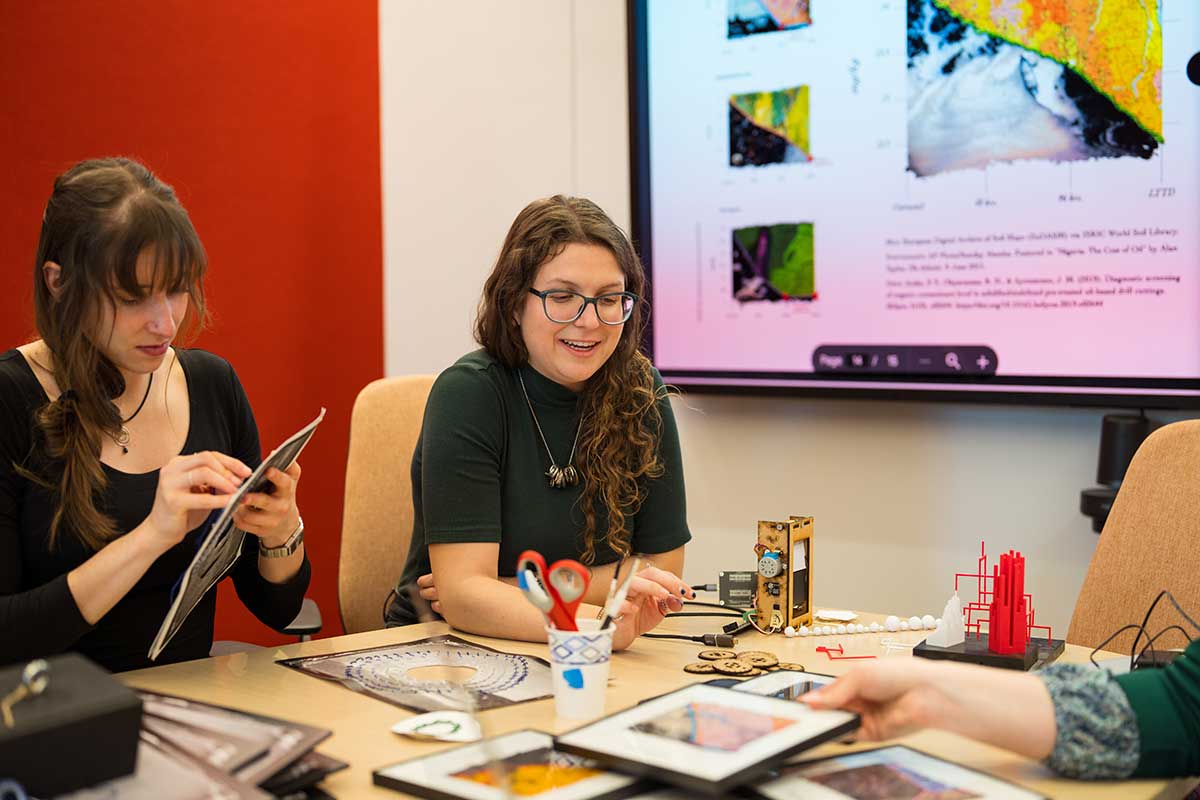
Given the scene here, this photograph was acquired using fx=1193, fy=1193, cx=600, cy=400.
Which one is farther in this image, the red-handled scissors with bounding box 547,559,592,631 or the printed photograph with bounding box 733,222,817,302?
the printed photograph with bounding box 733,222,817,302

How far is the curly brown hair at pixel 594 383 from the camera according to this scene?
2.03m

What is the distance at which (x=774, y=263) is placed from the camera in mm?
3115

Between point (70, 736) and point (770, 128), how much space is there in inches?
97.5

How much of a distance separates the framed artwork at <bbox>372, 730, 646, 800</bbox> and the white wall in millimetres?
1891

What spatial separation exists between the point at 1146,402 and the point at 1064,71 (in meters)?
0.75

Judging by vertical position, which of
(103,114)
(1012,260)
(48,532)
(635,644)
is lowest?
(635,644)

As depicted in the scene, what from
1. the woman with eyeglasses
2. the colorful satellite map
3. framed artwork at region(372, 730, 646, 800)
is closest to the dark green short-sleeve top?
the woman with eyeglasses

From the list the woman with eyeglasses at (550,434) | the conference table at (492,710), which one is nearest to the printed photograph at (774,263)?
the woman with eyeglasses at (550,434)

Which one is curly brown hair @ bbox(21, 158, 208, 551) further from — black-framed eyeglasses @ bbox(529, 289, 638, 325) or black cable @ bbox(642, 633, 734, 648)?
black cable @ bbox(642, 633, 734, 648)

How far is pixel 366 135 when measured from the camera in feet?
11.7

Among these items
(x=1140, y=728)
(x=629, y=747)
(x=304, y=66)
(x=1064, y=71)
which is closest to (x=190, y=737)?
(x=629, y=747)

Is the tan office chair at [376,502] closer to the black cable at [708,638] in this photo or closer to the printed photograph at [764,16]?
the black cable at [708,638]

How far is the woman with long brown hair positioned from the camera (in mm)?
1565

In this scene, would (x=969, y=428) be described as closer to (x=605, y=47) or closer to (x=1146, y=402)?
(x=1146, y=402)
